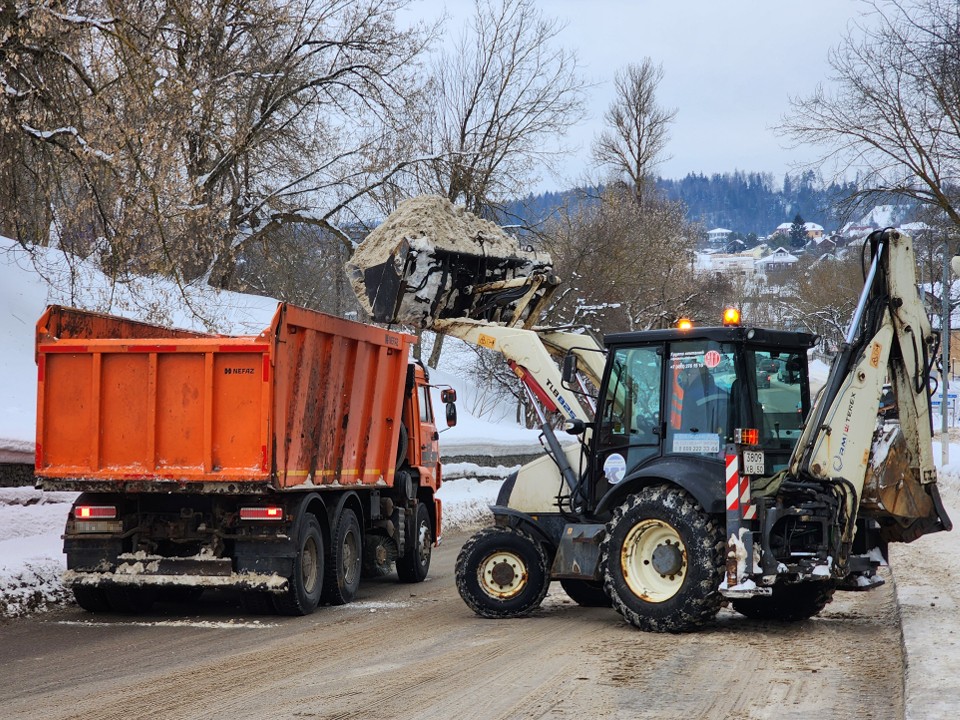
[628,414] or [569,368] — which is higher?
[569,368]

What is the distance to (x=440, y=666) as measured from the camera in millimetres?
8078

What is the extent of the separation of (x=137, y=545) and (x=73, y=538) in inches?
22.1

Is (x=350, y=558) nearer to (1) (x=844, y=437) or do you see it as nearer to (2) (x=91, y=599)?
(2) (x=91, y=599)

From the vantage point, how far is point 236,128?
75.6ft

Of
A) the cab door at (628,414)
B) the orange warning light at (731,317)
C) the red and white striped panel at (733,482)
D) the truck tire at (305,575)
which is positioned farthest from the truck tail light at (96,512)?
the orange warning light at (731,317)

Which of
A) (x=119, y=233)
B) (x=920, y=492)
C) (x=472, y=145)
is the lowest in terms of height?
(x=920, y=492)

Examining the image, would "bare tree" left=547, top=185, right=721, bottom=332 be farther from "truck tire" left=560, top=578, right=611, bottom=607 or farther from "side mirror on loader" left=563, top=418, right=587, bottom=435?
"side mirror on loader" left=563, top=418, right=587, bottom=435

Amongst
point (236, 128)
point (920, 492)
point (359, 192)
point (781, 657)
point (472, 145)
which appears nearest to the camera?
point (781, 657)

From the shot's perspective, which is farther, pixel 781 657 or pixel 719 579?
pixel 719 579

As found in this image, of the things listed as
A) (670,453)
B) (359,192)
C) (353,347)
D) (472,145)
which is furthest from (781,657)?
(472,145)

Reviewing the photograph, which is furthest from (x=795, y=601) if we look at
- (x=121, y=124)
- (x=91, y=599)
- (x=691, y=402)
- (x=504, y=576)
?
(x=121, y=124)

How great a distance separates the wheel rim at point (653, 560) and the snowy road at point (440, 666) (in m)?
0.37

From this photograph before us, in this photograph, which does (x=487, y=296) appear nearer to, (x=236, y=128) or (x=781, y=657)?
(x=781, y=657)

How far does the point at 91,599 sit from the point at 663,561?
5.37 metres
